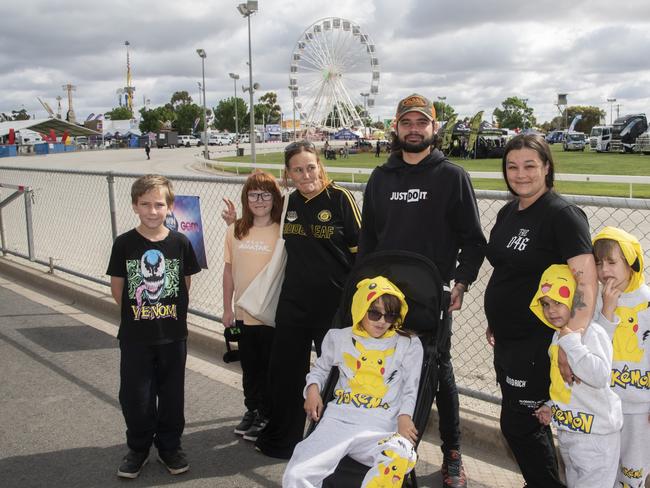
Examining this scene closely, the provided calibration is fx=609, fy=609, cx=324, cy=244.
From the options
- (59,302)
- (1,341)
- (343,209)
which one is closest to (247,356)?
(343,209)

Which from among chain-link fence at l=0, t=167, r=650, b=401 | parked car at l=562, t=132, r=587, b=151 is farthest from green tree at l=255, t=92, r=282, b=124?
chain-link fence at l=0, t=167, r=650, b=401

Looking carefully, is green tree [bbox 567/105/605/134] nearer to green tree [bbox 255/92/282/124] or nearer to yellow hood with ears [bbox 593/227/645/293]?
green tree [bbox 255/92/282/124]

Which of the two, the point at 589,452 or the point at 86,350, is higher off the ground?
the point at 589,452

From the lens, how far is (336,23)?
62812mm

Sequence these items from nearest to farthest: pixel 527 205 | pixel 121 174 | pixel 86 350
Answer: pixel 527 205
pixel 86 350
pixel 121 174

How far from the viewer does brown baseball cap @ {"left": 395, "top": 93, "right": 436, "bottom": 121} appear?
127 inches

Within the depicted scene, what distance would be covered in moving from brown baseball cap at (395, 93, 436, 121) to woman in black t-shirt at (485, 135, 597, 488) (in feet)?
1.86

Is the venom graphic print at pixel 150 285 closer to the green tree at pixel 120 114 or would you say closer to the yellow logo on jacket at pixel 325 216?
the yellow logo on jacket at pixel 325 216

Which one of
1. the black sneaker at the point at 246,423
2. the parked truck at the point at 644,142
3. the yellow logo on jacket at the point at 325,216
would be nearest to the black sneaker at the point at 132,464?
the black sneaker at the point at 246,423

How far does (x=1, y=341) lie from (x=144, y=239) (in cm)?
330

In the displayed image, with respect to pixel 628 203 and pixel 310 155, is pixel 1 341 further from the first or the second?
pixel 628 203

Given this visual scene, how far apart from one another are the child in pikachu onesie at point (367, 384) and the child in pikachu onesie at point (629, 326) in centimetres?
89

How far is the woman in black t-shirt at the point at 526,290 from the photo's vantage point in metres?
2.67

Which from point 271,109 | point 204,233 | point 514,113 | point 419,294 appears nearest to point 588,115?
point 514,113
